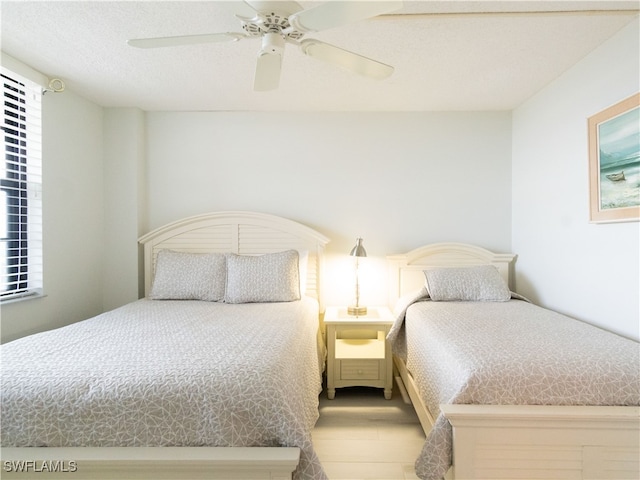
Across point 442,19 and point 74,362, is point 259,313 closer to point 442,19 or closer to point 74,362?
point 74,362

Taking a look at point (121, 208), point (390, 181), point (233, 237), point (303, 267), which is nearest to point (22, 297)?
point (121, 208)

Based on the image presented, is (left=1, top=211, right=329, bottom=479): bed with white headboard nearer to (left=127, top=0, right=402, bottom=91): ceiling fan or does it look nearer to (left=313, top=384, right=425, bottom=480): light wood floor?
(left=313, top=384, right=425, bottom=480): light wood floor

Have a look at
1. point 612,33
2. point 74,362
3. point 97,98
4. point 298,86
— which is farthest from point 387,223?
point 97,98

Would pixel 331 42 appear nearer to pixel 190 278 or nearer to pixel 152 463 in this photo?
pixel 190 278

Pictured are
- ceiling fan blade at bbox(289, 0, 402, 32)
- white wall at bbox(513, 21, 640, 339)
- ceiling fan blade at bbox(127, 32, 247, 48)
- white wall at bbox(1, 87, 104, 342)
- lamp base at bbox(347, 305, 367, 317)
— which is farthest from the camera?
lamp base at bbox(347, 305, 367, 317)

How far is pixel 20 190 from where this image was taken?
7.63 ft

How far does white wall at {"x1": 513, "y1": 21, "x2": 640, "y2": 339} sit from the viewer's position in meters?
1.87

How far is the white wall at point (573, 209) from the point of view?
1872mm

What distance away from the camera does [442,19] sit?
5.79 feet

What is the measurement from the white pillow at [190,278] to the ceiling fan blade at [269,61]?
1425 millimetres

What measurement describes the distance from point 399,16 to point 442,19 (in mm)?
228
